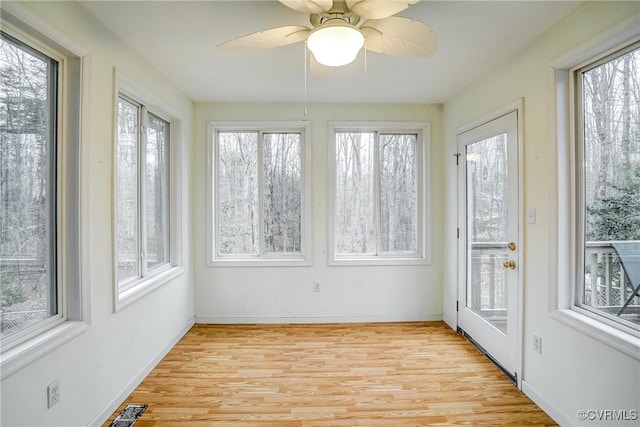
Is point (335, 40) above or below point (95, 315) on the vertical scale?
above

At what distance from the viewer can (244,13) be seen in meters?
1.90

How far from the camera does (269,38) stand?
1.59 meters

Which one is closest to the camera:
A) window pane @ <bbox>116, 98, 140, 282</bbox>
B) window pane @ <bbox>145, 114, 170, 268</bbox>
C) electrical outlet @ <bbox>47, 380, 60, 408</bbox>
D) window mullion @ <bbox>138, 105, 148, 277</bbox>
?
electrical outlet @ <bbox>47, 380, 60, 408</bbox>

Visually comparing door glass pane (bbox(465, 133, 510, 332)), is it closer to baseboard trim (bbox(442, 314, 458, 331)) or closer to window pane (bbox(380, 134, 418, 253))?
baseboard trim (bbox(442, 314, 458, 331))

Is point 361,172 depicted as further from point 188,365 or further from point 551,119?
point 188,365

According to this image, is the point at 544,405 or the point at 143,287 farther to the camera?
the point at 143,287

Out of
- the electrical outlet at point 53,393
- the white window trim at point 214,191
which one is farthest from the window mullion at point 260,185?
the electrical outlet at point 53,393

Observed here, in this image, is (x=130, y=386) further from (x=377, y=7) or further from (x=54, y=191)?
(x=377, y=7)

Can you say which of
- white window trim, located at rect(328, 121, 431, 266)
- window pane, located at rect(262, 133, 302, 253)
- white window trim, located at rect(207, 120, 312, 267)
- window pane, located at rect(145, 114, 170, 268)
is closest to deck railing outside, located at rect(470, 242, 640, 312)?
white window trim, located at rect(328, 121, 431, 266)

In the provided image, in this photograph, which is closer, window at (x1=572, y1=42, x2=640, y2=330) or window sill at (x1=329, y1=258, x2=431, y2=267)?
window at (x1=572, y1=42, x2=640, y2=330)

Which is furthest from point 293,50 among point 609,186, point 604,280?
point 604,280

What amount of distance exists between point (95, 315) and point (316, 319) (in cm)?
221

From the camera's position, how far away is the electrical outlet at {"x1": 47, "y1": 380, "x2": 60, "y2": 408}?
1.61m

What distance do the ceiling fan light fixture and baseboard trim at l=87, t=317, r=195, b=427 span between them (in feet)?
7.71
